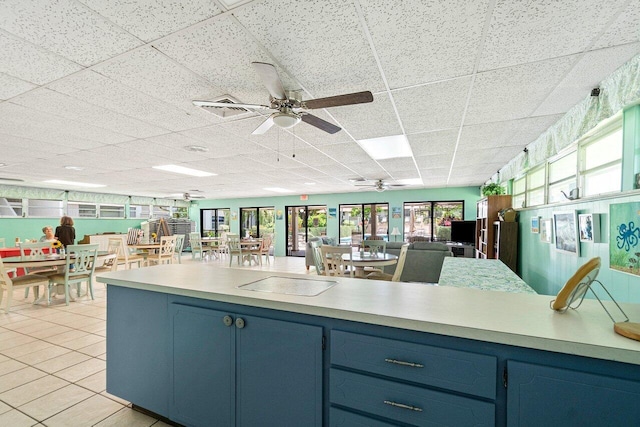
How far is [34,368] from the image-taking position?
2422 mm

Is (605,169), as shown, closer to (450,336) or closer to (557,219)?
(557,219)

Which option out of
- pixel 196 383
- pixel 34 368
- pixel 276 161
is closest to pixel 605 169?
pixel 196 383

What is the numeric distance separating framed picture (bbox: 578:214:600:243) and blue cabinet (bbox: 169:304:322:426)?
2440mm

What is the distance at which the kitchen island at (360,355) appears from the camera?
0.89 metres

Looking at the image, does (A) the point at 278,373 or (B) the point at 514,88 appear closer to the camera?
(A) the point at 278,373

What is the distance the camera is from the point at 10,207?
7902 millimetres

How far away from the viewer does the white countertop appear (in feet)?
2.90

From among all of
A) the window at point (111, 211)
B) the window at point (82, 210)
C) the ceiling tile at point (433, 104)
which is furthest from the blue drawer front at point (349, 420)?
the window at point (111, 211)

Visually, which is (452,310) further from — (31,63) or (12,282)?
(12,282)

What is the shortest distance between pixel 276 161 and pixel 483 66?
365cm

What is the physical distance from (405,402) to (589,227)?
7.71 feet

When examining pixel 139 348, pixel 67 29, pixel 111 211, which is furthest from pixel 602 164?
pixel 111 211

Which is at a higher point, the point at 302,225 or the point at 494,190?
the point at 494,190

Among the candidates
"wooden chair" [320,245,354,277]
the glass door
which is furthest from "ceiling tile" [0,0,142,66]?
the glass door
